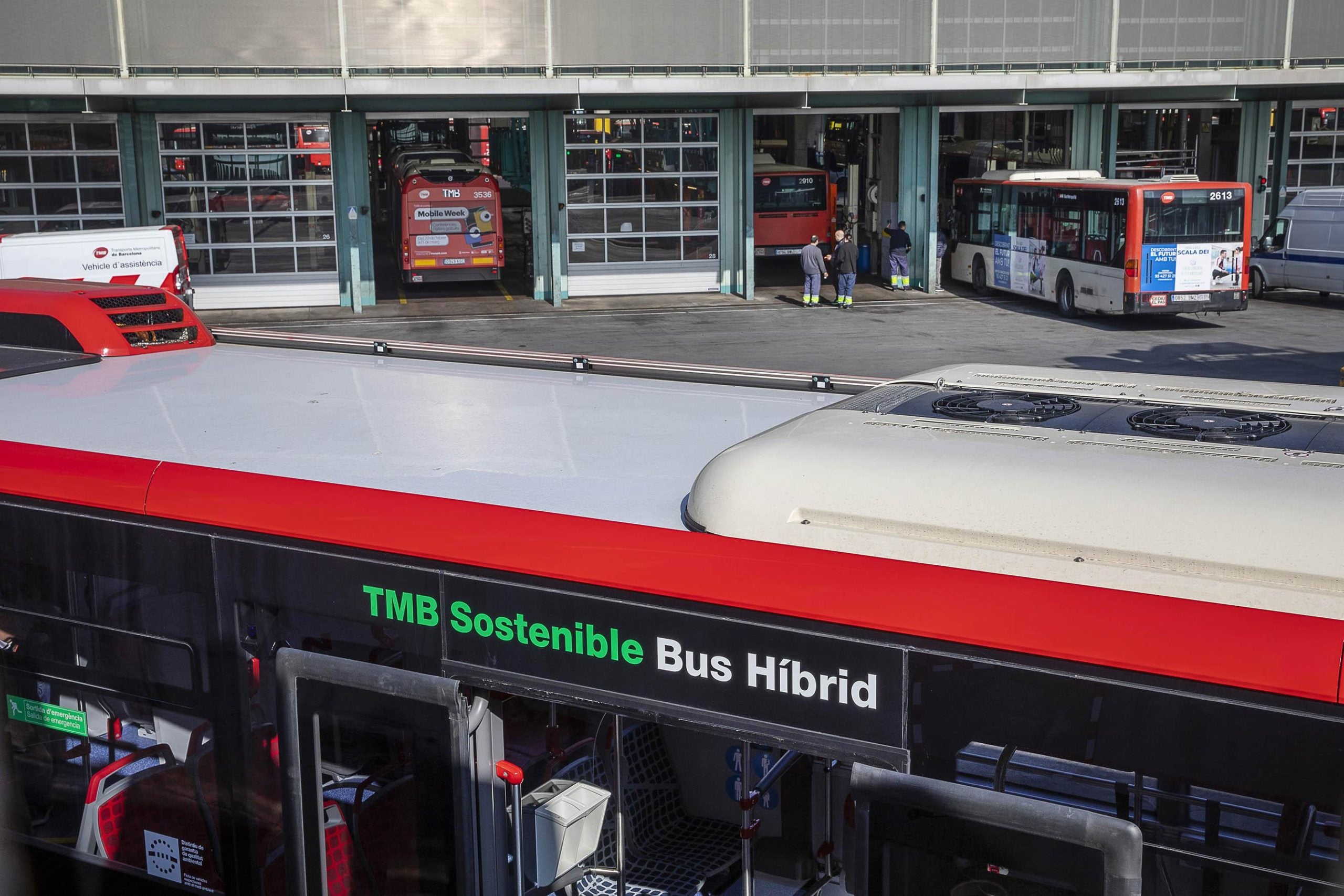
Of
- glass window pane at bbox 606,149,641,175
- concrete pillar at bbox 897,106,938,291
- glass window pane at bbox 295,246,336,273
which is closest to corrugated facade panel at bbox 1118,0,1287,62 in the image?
concrete pillar at bbox 897,106,938,291

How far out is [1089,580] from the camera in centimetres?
279

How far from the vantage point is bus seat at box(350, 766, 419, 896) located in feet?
11.8

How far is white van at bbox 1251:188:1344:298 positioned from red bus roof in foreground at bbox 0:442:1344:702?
1067 inches

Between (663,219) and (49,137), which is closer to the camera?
(49,137)

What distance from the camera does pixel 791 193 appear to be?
33.2m

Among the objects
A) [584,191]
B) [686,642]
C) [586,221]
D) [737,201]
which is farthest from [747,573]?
[737,201]

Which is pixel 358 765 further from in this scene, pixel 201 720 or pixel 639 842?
pixel 639 842

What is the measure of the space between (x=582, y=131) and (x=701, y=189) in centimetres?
285

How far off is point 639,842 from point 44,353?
3767 mm

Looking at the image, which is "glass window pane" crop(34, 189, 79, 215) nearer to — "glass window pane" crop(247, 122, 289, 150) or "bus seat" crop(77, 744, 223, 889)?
"glass window pane" crop(247, 122, 289, 150)

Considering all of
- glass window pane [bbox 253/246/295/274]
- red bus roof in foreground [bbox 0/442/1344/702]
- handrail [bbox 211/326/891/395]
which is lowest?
glass window pane [bbox 253/246/295/274]

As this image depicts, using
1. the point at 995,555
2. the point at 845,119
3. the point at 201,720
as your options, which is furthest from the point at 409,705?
the point at 845,119

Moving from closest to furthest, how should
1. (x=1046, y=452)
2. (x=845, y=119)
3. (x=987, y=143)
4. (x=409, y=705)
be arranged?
1. (x=1046, y=452)
2. (x=409, y=705)
3. (x=987, y=143)
4. (x=845, y=119)

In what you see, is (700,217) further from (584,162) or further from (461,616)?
(461,616)
